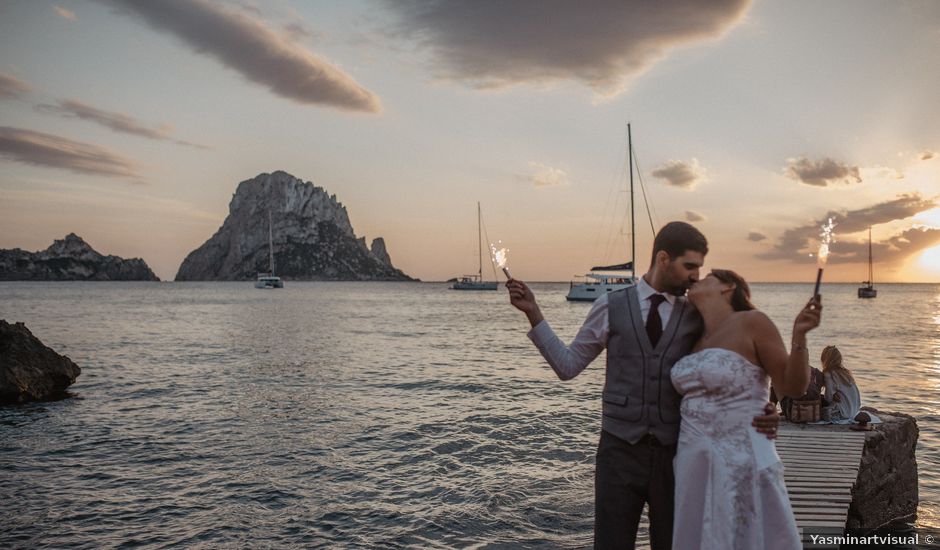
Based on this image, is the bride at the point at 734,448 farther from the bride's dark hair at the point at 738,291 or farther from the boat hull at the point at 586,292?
the boat hull at the point at 586,292

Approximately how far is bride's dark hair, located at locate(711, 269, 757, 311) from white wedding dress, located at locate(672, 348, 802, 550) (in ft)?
1.28

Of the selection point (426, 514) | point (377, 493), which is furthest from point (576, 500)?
point (377, 493)

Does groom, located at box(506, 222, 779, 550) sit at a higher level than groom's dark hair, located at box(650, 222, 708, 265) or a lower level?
→ lower

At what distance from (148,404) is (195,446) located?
6468 millimetres

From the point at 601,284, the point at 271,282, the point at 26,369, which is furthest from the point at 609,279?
the point at 271,282

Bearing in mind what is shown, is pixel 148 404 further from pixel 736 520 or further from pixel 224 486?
pixel 736 520

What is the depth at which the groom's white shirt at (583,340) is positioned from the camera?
3945 mm

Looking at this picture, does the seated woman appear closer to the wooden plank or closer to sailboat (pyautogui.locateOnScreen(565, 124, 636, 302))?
the wooden plank

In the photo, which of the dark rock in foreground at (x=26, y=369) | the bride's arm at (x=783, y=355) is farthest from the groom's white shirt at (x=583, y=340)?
the dark rock in foreground at (x=26, y=369)

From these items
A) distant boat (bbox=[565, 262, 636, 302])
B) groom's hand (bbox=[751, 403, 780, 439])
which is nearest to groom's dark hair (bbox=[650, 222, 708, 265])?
groom's hand (bbox=[751, 403, 780, 439])

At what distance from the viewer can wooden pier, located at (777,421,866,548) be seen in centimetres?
642

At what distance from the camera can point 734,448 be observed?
3.50 m

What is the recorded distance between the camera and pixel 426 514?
9070 millimetres

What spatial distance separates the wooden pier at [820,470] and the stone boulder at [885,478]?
8.6 inches
